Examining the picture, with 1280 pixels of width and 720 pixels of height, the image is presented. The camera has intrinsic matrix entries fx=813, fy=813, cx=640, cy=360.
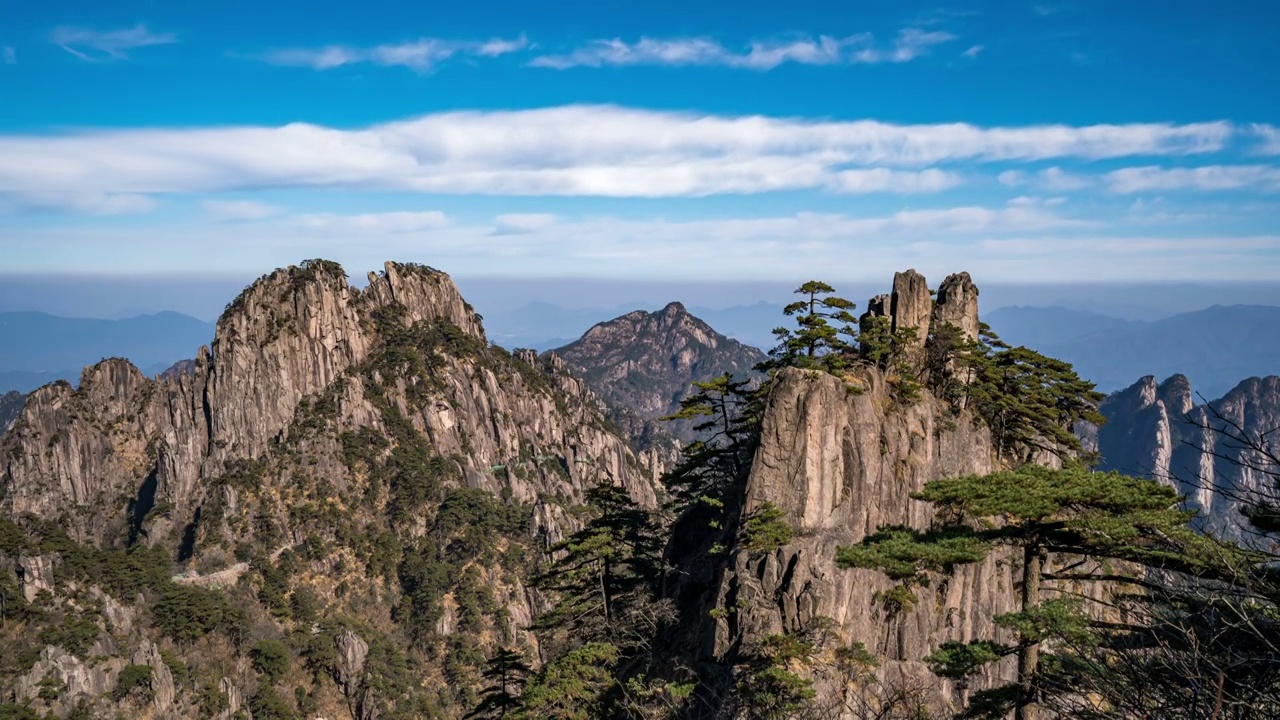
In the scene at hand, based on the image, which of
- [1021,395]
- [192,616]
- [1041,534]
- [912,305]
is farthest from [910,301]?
[192,616]

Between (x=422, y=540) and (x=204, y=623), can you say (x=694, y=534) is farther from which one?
(x=422, y=540)

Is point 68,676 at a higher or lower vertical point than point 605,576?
lower

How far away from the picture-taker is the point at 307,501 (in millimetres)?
95875

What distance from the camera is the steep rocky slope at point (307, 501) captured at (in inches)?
2537

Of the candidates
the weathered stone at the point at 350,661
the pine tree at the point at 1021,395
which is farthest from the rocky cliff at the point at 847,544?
the weathered stone at the point at 350,661

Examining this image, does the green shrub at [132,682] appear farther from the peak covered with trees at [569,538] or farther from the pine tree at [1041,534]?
the pine tree at [1041,534]

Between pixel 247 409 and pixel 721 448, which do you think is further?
pixel 247 409

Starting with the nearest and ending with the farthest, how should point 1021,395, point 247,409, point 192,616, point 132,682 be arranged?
point 1021,395 → point 132,682 → point 192,616 → point 247,409

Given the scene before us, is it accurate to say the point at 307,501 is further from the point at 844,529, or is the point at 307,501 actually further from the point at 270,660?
the point at 844,529

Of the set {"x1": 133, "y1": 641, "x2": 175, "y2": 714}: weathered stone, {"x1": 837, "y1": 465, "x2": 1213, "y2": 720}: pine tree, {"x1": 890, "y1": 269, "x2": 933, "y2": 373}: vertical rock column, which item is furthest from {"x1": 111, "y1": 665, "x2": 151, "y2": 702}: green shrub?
{"x1": 837, "y1": 465, "x2": 1213, "y2": 720}: pine tree

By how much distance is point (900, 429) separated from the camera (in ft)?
98.7

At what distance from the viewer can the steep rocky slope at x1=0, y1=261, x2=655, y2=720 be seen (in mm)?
64438

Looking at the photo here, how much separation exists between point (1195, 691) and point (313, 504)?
99.8 m

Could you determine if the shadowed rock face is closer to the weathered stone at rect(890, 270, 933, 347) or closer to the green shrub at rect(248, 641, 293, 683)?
the green shrub at rect(248, 641, 293, 683)
